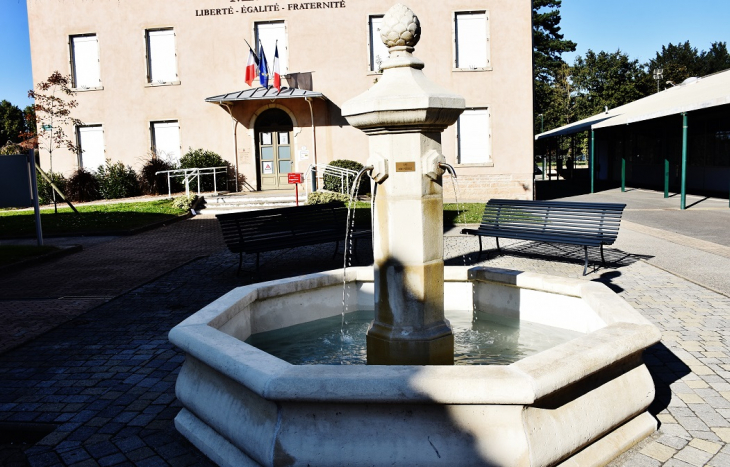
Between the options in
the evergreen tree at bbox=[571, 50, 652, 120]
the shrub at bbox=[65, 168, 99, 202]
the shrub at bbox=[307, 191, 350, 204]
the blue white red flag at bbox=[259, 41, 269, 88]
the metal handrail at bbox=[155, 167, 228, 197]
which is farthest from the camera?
the evergreen tree at bbox=[571, 50, 652, 120]

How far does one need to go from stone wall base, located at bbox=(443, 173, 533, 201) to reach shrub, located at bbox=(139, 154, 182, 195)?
9446 millimetres

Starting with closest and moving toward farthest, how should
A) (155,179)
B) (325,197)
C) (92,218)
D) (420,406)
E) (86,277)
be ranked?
1. (420,406)
2. (86,277)
3. (92,218)
4. (325,197)
5. (155,179)

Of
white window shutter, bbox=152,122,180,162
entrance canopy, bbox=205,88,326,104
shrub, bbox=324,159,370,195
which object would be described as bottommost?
shrub, bbox=324,159,370,195

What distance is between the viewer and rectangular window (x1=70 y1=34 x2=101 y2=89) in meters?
21.4

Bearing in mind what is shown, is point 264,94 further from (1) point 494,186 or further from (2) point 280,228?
(2) point 280,228

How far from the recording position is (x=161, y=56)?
2123cm

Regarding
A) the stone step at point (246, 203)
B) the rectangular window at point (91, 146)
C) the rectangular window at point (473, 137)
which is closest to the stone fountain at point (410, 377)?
the stone step at point (246, 203)

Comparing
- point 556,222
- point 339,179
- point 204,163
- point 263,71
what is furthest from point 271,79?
point 556,222

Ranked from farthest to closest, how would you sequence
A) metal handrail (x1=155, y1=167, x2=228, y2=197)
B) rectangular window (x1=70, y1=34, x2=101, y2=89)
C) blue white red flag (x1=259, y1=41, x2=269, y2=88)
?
rectangular window (x1=70, y1=34, x2=101, y2=89), metal handrail (x1=155, y1=167, x2=228, y2=197), blue white red flag (x1=259, y1=41, x2=269, y2=88)

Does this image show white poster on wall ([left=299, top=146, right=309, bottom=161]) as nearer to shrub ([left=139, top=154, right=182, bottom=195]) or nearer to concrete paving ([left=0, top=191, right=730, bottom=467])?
shrub ([left=139, top=154, right=182, bottom=195])

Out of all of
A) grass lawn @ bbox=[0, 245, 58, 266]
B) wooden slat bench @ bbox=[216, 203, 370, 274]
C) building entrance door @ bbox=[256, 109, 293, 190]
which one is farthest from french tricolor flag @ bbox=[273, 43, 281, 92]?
wooden slat bench @ bbox=[216, 203, 370, 274]

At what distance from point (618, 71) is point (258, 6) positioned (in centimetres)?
3869

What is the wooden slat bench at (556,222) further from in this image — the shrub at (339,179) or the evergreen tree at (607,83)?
the evergreen tree at (607,83)

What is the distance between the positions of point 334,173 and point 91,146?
9.04 m
